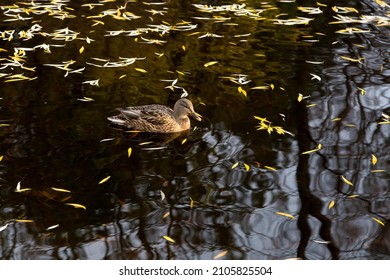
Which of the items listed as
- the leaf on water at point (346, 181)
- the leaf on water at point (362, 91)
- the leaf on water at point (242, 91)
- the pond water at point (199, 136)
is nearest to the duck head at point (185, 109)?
the pond water at point (199, 136)

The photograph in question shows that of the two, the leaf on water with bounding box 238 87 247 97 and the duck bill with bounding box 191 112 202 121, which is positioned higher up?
the duck bill with bounding box 191 112 202 121

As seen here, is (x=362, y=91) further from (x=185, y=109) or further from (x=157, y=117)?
(x=157, y=117)

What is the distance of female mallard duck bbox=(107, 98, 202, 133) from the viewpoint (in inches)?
263

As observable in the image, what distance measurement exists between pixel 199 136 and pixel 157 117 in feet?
1.57

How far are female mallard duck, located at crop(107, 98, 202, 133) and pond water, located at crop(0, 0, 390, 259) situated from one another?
0.39 feet

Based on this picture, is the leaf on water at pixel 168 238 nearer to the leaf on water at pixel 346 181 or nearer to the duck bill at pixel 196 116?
the leaf on water at pixel 346 181

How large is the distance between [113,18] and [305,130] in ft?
14.5

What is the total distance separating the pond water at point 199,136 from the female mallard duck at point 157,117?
4.6 inches

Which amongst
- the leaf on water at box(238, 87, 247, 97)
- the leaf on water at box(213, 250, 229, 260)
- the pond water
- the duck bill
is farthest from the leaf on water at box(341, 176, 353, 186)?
the leaf on water at box(238, 87, 247, 97)

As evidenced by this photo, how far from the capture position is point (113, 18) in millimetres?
9992

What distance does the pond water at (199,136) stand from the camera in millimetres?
5125

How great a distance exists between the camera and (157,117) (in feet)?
21.9

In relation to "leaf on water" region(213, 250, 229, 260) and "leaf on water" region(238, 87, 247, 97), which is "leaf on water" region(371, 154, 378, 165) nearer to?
"leaf on water" region(238, 87, 247, 97)

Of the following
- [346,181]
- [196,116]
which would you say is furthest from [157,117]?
[346,181]
